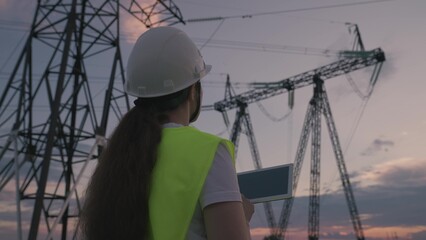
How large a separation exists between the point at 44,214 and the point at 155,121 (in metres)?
18.1

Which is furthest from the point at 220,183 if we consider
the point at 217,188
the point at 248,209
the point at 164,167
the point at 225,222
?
the point at 248,209

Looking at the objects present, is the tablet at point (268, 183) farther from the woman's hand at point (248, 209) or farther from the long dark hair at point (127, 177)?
the long dark hair at point (127, 177)

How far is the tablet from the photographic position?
246 centimetres

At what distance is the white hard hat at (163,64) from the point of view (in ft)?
6.95

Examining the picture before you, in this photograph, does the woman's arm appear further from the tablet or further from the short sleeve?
the tablet

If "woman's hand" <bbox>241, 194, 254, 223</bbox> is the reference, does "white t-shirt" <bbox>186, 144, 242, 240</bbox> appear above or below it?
above

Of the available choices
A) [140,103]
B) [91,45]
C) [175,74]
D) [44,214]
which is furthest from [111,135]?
[91,45]

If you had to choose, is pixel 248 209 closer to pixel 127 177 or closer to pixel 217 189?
pixel 217 189

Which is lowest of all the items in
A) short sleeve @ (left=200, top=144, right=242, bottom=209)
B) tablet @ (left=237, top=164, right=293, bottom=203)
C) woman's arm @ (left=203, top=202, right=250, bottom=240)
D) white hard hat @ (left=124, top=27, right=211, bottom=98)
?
tablet @ (left=237, top=164, right=293, bottom=203)

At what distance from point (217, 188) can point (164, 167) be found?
259 mm

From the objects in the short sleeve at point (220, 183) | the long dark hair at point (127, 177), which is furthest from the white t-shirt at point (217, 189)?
the long dark hair at point (127, 177)

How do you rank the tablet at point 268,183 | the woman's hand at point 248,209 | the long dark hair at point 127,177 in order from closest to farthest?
the long dark hair at point 127,177 → the woman's hand at point 248,209 → the tablet at point 268,183

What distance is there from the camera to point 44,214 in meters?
18.6

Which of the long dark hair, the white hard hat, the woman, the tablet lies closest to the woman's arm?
the woman
